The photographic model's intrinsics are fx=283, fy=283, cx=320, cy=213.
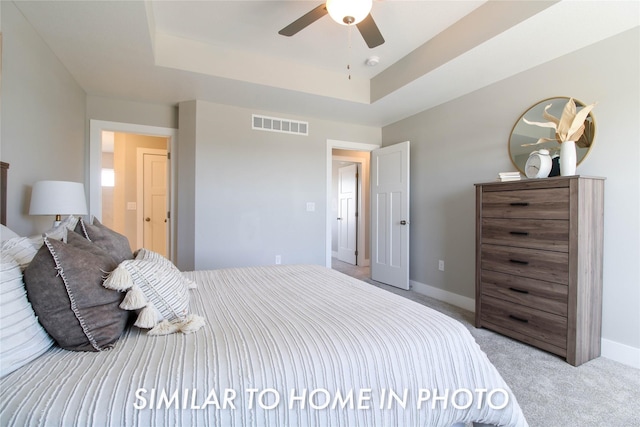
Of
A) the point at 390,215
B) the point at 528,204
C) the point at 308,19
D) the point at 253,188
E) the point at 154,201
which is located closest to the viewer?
the point at 308,19

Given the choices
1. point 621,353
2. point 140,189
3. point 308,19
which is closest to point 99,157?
point 140,189

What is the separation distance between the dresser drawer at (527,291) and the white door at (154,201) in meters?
4.66

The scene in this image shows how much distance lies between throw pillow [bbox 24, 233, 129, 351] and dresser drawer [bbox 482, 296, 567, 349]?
105 inches

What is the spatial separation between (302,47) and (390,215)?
7.84 feet

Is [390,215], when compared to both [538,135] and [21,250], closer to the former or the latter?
[538,135]

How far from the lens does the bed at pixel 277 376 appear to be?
0.70m

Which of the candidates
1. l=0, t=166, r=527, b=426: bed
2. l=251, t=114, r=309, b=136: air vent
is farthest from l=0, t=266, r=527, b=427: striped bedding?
l=251, t=114, r=309, b=136: air vent

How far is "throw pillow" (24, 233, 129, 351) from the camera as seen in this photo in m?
0.85

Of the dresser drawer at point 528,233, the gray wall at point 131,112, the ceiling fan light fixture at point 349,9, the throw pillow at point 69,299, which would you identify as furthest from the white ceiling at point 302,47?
the throw pillow at point 69,299

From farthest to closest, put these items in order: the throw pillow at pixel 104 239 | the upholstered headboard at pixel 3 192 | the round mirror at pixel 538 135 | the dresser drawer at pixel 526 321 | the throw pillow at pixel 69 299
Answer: the round mirror at pixel 538 135 → the dresser drawer at pixel 526 321 → the upholstered headboard at pixel 3 192 → the throw pillow at pixel 104 239 → the throw pillow at pixel 69 299

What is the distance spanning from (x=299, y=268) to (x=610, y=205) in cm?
238

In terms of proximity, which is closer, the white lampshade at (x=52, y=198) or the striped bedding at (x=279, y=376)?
the striped bedding at (x=279, y=376)

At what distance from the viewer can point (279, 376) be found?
2.68ft

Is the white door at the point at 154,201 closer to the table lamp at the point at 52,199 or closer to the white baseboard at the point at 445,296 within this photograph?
the table lamp at the point at 52,199
